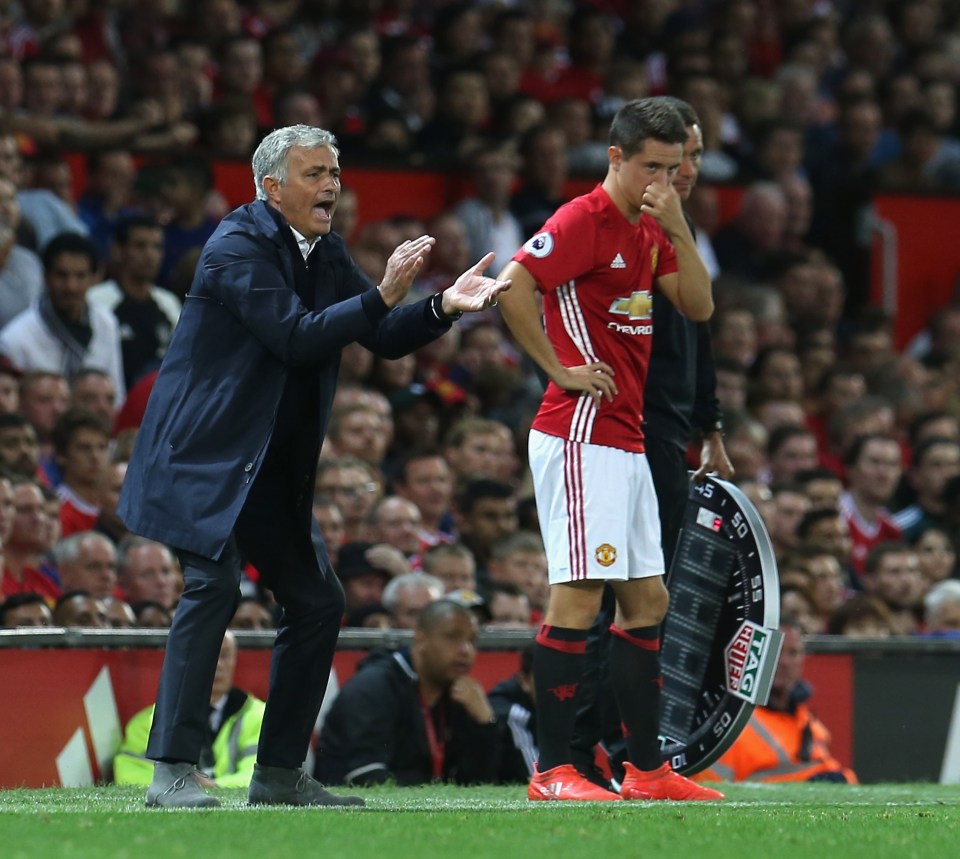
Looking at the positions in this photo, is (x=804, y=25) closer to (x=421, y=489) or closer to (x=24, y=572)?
(x=421, y=489)

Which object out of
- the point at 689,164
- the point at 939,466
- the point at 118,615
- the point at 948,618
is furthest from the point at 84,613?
the point at 939,466

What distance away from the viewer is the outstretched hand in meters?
6.23

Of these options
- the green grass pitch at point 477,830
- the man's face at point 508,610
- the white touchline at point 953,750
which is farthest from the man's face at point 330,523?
the green grass pitch at point 477,830

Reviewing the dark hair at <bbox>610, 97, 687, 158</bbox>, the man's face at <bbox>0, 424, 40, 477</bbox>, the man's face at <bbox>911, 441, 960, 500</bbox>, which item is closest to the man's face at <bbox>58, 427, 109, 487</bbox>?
the man's face at <bbox>0, 424, 40, 477</bbox>

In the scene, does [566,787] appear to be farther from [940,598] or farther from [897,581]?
[897,581]

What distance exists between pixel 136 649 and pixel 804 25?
41.0ft

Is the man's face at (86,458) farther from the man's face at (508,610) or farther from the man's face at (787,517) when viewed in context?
the man's face at (787,517)

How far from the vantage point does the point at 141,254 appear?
473 inches

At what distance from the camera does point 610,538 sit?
268 inches

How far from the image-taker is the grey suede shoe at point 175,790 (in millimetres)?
6156

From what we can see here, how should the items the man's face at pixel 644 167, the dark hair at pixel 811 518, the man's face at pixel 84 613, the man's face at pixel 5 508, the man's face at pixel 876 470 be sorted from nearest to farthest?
the man's face at pixel 644 167 → the man's face at pixel 84 613 → the man's face at pixel 5 508 → the dark hair at pixel 811 518 → the man's face at pixel 876 470

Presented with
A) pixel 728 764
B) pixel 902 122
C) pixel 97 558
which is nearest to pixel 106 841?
pixel 97 558

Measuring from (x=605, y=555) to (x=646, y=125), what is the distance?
147 cm

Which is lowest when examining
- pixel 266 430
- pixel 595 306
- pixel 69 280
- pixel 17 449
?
pixel 17 449
